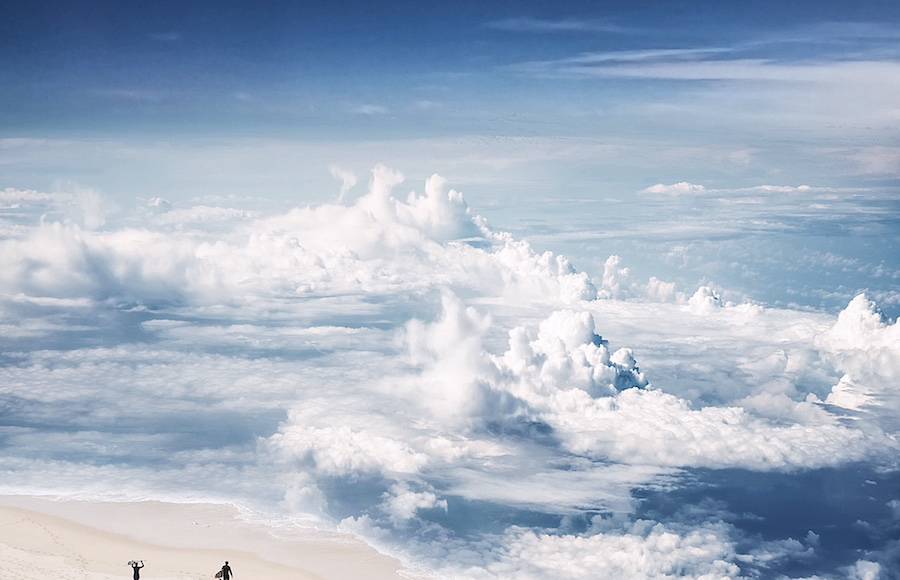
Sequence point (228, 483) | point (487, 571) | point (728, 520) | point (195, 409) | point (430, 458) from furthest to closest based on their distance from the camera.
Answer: point (195, 409)
point (430, 458)
point (728, 520)
point (228, 483)
point (487, 571)

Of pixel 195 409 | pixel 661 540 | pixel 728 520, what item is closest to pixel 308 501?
pixel 661 540

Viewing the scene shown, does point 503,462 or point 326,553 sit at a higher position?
point 503,462

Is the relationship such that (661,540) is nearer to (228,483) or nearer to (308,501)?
(308,501)

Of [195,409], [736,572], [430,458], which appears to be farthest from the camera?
[195,409]

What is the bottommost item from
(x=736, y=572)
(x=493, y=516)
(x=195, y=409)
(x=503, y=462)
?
(x=736, y=572)

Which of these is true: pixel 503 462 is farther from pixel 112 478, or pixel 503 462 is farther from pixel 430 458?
pixel 112 478

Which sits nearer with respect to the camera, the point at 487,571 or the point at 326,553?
the point at 326,553
